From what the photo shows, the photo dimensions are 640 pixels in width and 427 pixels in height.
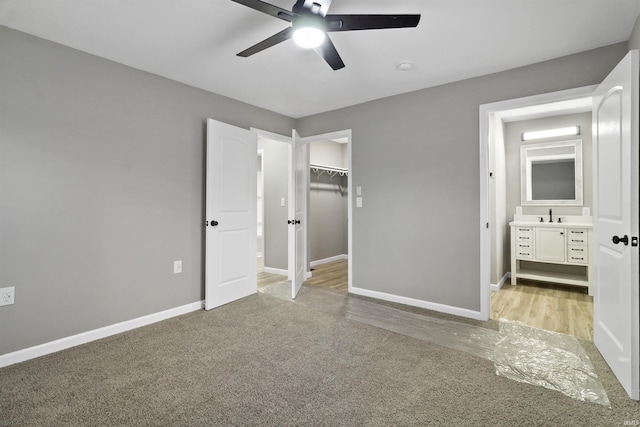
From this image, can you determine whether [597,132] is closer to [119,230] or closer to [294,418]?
[294,418]

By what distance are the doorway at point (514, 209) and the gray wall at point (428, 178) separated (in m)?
0.09

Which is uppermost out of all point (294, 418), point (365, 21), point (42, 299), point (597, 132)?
point (365, 21)

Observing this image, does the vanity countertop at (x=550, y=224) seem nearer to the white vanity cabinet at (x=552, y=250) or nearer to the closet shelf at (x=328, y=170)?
the white vanity cabinet at (x=552, y=250)

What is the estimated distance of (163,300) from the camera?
10.2 feet

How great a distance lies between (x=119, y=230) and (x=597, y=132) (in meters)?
4.04

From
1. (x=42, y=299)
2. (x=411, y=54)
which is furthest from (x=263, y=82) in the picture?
(x=42, y=299)

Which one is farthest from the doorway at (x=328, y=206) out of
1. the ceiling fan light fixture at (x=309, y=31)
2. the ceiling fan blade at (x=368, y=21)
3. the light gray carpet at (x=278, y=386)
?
the ceiling fan blade at (x=368, y=21)

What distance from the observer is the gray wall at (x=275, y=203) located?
505cm

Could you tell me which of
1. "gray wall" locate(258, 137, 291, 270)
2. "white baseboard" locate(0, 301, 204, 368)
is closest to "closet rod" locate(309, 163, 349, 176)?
"gray wall" locate(258, 137, 291, 270)

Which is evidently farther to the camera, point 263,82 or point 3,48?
point 263,82

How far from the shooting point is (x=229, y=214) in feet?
11.7

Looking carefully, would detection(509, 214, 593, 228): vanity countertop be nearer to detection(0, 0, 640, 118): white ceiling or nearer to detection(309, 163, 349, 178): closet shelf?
detection(0, 0, 640, 118): white ceiling

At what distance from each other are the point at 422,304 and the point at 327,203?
315 cm

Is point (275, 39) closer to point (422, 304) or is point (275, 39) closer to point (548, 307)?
point (422, 304)
